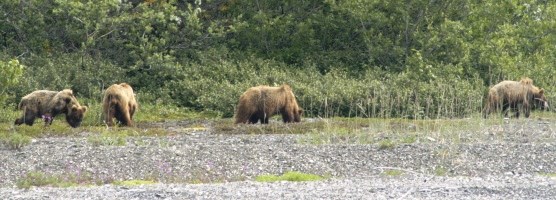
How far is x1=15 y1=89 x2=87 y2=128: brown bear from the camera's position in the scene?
24594 mm

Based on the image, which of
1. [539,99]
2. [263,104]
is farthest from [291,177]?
[539,99]

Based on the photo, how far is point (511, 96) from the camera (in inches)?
1170

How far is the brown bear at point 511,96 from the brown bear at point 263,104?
596 centimetres

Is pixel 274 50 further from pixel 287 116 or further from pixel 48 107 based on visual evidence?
pixel 48 107

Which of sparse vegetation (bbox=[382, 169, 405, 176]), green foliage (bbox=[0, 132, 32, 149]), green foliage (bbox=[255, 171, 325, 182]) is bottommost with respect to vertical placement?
green foliage (bbox=[255, 171, 325, 182])

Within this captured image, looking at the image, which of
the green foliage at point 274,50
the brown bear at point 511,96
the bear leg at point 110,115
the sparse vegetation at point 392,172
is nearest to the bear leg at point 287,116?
the green foliage at point 274,50

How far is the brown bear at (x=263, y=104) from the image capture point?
25531 millimetres

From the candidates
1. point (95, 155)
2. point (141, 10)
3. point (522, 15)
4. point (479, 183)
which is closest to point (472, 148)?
point (479, 183)

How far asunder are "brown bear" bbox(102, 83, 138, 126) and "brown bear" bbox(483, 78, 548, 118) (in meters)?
9.76

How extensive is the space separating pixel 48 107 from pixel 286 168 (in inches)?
372

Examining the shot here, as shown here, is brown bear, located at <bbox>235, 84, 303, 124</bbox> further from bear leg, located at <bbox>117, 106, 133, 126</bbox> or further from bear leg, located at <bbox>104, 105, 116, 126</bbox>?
bear leg, located at <bbox>104, 105, 116, 126</bbox>

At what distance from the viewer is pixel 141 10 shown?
32344 mm

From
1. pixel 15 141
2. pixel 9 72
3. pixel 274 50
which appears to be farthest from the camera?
pixel 274 50

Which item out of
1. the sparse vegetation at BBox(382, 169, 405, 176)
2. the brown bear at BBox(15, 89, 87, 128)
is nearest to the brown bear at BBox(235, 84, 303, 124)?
the brown bear at BBox(15, 89, 87, 128)
